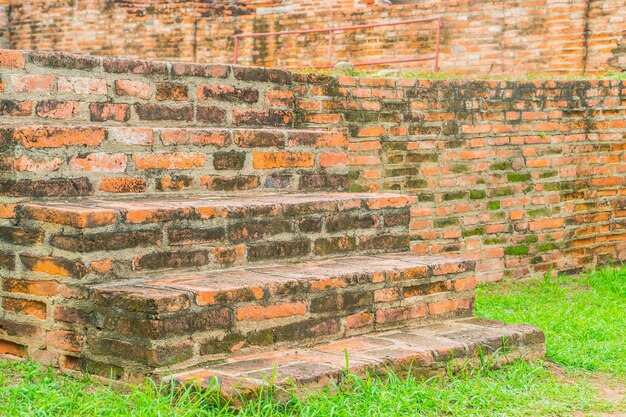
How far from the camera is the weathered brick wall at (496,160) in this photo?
19.5 ft

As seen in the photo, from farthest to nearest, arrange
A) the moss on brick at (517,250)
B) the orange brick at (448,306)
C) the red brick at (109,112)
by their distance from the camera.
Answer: the moss on brick at (517,250) → the orange brick at (448,306) → the red brick at (109,112)

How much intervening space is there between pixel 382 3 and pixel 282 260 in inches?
392

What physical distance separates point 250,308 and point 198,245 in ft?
1.25

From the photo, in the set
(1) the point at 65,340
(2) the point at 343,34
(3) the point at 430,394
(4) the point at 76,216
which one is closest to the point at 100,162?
(4) the point at 76,216

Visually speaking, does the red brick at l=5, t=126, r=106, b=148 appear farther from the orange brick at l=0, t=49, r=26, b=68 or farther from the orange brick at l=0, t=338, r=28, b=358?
the orange brick at l=0, t=338, r=28, b=358

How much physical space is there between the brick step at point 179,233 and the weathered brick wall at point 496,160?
4.66 feet

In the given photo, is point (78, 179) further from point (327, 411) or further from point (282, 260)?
point (327, 411)

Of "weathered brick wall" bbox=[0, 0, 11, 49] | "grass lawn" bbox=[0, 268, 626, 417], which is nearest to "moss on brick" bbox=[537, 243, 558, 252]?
"grass lawn" bbox=[0, 268, 626, 417]


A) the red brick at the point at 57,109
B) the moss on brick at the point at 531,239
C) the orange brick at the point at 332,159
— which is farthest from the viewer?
the moss on brick at the point at 531,239

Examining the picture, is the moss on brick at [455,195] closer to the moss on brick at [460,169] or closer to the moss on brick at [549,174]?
the moss on brick at [460,169]

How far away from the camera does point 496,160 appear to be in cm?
672

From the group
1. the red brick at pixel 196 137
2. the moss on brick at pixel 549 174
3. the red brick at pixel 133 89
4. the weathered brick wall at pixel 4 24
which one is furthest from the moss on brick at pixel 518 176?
the weathered brick wall at pixel 4 24

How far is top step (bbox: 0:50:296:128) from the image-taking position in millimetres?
3699

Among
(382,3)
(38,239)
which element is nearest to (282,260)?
(38,239)
